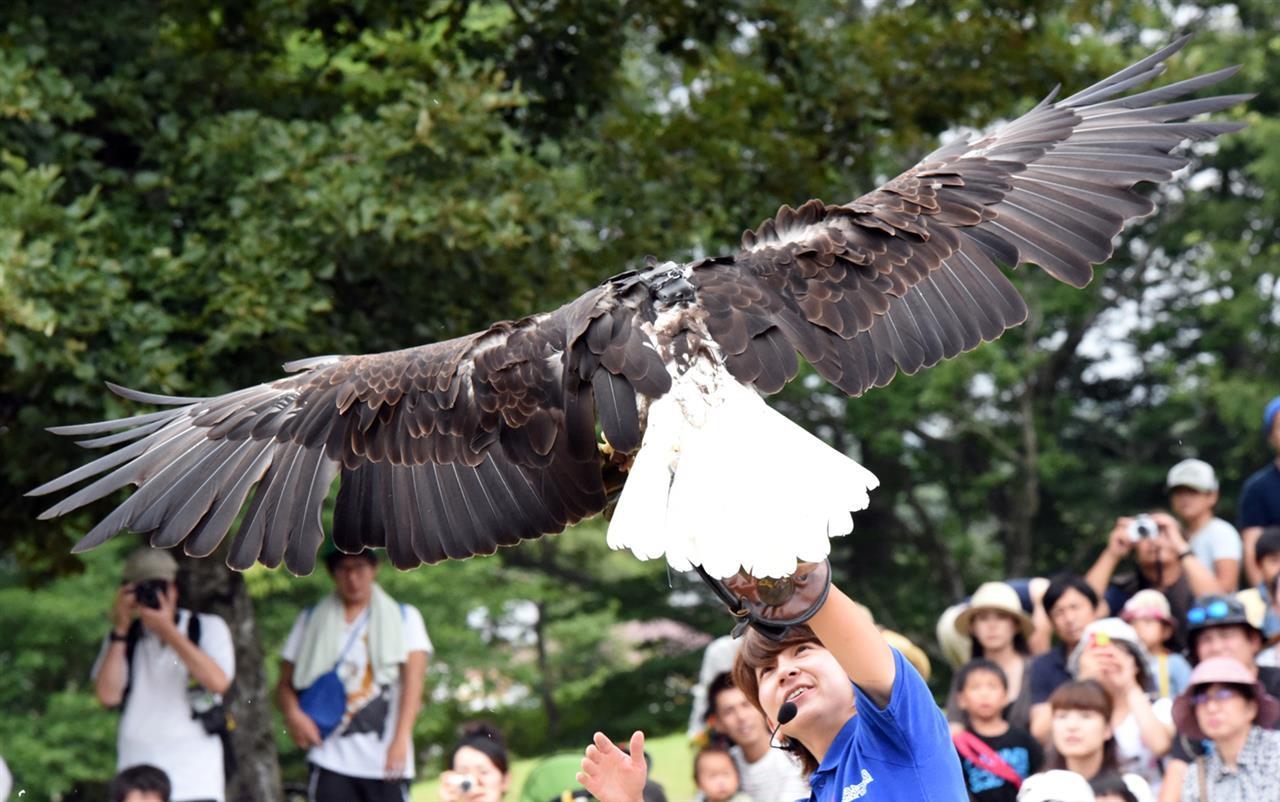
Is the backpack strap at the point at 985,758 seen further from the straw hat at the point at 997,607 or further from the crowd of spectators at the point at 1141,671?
the straw hat at the point at 997,607

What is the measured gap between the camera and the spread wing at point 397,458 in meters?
4.59

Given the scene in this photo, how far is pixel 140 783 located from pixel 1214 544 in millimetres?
4814

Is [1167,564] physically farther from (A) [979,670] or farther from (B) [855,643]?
(B) [855,643]

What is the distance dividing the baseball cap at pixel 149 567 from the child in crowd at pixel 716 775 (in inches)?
93.8

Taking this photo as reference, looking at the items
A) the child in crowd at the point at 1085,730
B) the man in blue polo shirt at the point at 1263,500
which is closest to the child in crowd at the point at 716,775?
the child in crowd at the point at 1085,730

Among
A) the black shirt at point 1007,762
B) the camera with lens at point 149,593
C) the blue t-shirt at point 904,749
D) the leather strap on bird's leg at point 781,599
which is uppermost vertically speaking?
the camera with lens at point 149,593

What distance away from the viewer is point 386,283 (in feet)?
24.3

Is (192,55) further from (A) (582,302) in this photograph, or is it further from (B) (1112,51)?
(B) (1112,51)

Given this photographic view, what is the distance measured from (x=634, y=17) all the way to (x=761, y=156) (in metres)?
1.04

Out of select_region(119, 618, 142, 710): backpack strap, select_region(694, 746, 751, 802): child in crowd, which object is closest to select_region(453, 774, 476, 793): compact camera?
select_region(694, 746, 751, 802): child in crowd

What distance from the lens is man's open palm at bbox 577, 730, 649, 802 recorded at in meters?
2.91

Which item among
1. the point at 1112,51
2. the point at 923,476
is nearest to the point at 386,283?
the point at 1112,51

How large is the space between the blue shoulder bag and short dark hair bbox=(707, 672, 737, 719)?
60.0 inches

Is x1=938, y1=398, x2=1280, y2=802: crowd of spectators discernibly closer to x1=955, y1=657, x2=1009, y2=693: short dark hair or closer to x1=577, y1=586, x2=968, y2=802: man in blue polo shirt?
x1=955, y1=657, x2=1009, y2=693: short dark hair
